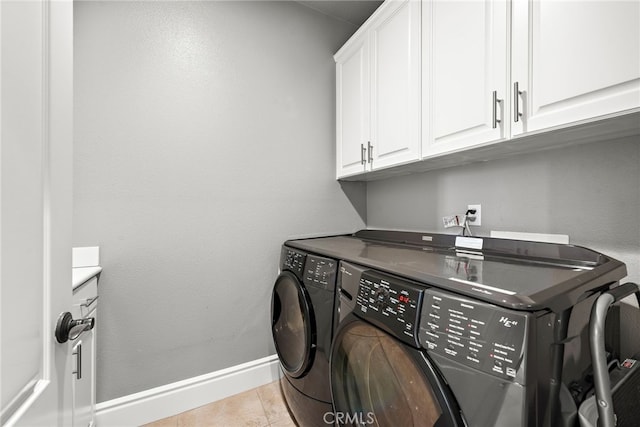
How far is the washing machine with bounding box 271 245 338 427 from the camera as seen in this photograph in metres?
1.21

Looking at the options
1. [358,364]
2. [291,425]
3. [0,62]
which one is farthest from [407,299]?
[291,425]

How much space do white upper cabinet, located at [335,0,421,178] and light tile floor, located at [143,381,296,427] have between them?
1564mm

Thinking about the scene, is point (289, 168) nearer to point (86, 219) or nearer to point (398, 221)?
point (398, 221)

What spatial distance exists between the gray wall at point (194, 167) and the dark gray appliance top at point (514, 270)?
643mm

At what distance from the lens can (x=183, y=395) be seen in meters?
1.68

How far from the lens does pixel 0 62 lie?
446 millimetres

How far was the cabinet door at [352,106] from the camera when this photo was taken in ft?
5.94

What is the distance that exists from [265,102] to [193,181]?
73 cm

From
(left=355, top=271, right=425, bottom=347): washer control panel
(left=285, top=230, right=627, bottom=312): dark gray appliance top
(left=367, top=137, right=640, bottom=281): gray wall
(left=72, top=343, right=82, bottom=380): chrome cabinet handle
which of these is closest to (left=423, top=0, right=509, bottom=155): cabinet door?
(left=367, top=137, right=640, bottom=281): gray wall

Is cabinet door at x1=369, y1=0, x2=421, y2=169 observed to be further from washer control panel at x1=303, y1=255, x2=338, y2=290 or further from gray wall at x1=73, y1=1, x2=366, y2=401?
washer control panel at x1=303, y1=255, x2=338, y2=290

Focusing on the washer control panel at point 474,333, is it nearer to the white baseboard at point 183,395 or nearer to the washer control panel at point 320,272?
the washer control panel at point 320,272

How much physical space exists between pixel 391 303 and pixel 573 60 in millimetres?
958

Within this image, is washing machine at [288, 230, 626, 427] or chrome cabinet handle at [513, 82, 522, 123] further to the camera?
chrome cabinet handle at [513, 82, 522, 123]

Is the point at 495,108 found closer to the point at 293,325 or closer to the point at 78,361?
the point at 293,325
